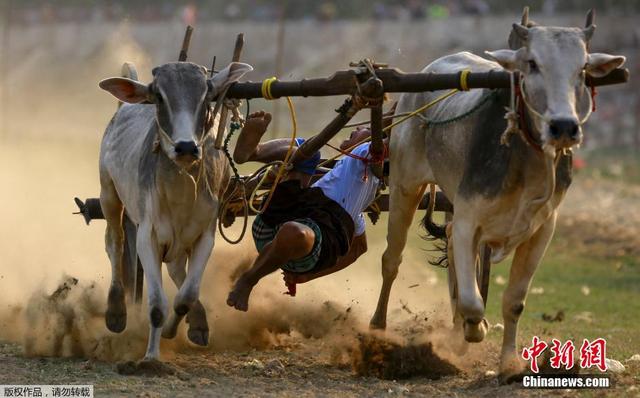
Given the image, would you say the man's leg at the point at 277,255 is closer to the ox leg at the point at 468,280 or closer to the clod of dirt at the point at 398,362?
the clod of dirt at the point at 398,362

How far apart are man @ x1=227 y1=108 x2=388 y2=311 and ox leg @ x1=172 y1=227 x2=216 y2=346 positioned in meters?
0.24

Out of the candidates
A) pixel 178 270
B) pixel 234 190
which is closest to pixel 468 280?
pixel 234 190

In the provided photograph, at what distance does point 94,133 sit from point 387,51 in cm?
923

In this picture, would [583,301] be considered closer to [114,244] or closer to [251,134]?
[114,244]

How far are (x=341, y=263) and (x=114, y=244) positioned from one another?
162 centimetres

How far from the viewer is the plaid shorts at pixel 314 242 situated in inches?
314

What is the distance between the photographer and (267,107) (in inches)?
1380

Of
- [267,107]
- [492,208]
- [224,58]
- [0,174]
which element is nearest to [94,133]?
[267,107]

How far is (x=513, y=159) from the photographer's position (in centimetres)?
720

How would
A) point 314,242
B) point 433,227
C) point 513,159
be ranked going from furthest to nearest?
point 433,227 < point 314,242 < point 513,159

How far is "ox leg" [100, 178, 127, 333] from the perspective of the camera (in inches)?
326

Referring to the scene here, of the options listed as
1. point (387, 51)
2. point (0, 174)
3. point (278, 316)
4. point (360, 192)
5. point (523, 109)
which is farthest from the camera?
point (387, 51)

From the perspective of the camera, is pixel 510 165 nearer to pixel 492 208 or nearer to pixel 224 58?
pixel 492 208

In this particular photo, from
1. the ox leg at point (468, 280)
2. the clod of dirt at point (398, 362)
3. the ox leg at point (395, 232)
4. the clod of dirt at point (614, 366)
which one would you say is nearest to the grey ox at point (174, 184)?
the clod of dirt at point (398, 362)
